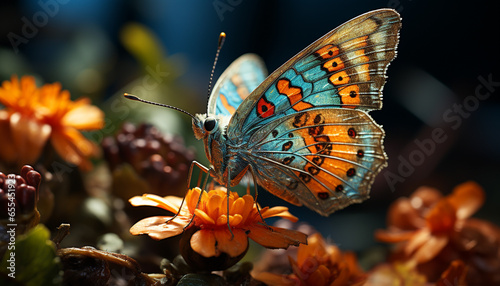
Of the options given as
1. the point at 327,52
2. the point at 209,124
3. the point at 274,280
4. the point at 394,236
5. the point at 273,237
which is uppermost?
the point at 327,52

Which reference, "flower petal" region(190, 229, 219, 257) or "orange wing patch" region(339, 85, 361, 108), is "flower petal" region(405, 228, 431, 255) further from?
"flower petal" region(190, 229, 219, 257)

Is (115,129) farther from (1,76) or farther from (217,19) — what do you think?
(217,19)

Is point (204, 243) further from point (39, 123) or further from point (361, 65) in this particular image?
point (39, 123)

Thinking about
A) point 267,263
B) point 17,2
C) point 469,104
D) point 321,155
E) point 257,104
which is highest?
point 17,2

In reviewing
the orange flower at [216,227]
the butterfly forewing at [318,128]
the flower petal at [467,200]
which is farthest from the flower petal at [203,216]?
the flower petal at [467,200]

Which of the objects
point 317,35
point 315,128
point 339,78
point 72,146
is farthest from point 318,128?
point 317,35

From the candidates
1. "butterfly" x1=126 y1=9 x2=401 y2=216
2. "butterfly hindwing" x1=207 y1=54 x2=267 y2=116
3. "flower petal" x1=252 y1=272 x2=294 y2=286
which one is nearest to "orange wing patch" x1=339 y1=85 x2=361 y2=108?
"butterfly" x1=126 y1=9 x2=401 y2=216

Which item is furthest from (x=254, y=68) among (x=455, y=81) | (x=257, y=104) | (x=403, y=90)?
(x=455, y=81)
